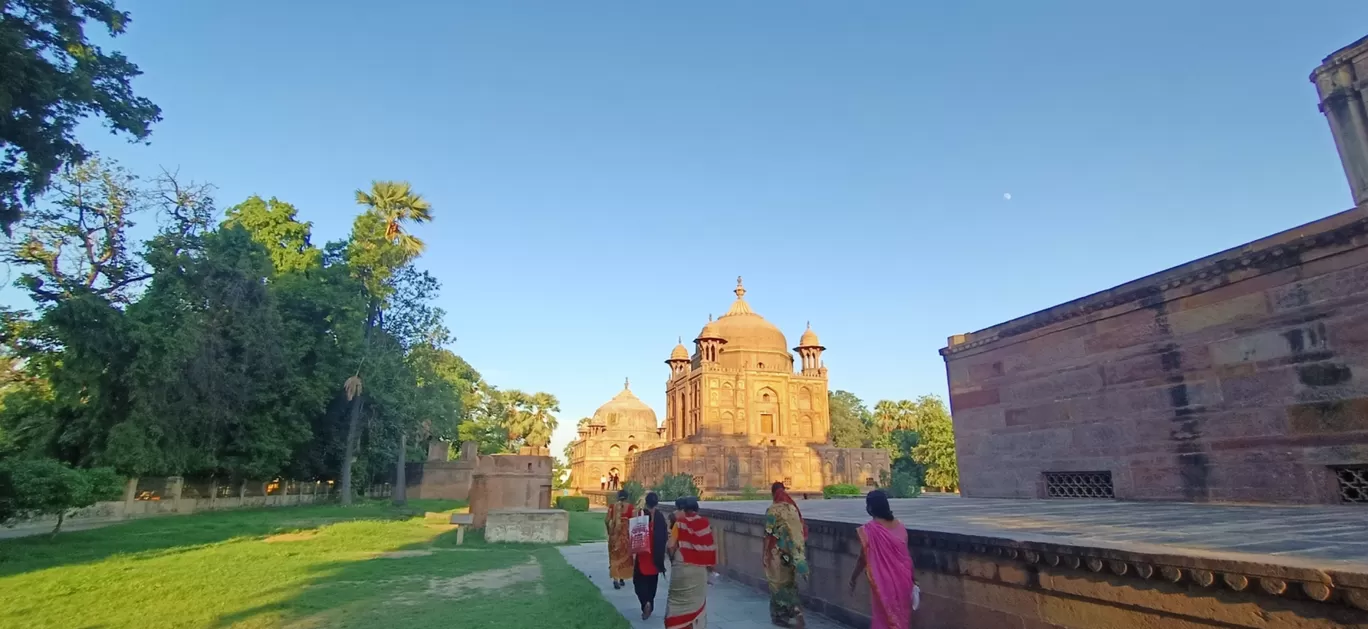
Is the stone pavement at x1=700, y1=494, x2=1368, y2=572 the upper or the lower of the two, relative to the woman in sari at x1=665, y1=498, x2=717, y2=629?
upper

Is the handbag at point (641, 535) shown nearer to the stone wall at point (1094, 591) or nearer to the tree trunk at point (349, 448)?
the stone wall at point (1094, 591)

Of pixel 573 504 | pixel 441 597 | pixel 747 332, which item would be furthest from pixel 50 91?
pixel 747 332

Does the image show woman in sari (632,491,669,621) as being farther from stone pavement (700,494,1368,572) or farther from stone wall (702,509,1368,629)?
stone wall (702,509,1368,629)

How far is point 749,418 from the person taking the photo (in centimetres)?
4694

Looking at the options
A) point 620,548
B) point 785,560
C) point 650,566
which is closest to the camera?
point 785,560

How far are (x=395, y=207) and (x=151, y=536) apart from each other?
791 inches

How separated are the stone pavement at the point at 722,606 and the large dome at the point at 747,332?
40.9 m

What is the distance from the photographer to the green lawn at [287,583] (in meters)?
6.93

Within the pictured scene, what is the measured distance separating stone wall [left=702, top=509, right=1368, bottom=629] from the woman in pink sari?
0.39m

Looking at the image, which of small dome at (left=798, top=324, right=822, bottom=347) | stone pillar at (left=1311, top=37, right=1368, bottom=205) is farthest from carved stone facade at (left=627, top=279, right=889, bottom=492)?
stone pillar at (left=1311, top=37, right=1368, bottom=205)

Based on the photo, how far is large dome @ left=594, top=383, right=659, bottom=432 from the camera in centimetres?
6091

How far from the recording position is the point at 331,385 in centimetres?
2616

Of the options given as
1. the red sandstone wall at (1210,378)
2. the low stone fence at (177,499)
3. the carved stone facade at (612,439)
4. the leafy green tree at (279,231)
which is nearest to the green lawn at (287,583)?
the low stone fence at (177,499)

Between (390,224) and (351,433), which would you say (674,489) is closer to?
(351,433)
